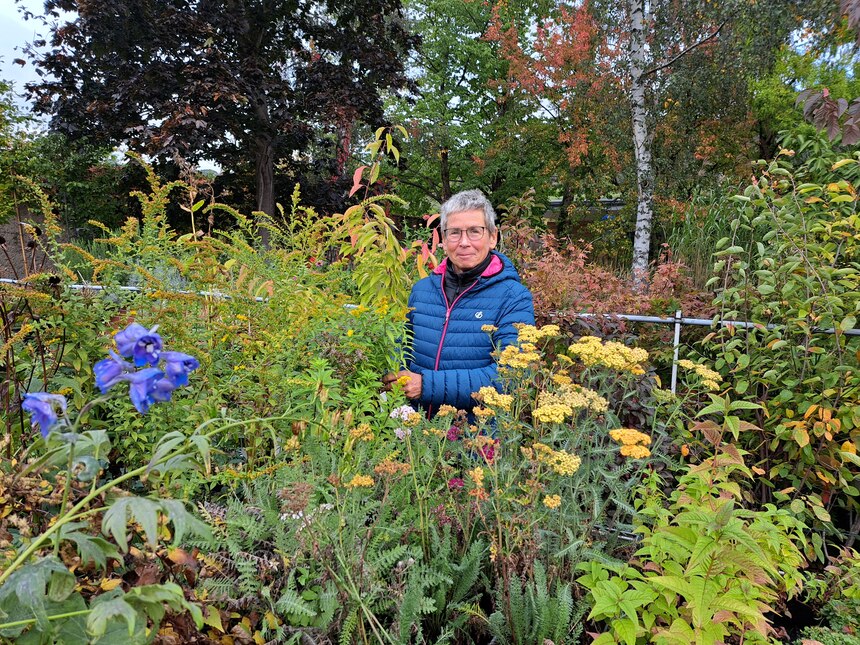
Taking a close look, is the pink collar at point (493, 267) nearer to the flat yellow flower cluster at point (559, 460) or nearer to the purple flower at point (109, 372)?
the flat yellow flower cluster at point (559, 460)

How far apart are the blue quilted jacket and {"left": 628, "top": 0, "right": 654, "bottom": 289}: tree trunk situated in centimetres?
559

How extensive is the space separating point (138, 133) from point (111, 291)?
6570mm

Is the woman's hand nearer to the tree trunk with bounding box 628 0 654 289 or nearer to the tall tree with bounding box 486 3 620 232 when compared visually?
the tree trunk with bounding box 628 0 654 289

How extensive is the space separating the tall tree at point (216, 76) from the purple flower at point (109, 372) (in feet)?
22.5

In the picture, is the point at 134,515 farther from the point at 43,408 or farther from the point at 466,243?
the point at 466,243

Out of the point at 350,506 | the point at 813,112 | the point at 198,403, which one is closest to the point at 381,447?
the point at 350,506

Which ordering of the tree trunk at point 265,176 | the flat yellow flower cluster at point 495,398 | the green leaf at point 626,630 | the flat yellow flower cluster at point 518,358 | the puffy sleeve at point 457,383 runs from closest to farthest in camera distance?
1. the green leaf at point 626,630
2. the flat yellow flower cluster at point 495,398
3. the flat yellow flower cluster at point 518,358
4. the puffy sleeve at point 457,383
5. the tree trunk at point 265,176

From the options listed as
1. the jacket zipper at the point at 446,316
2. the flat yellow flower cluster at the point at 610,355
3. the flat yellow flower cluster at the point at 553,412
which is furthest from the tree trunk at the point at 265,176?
the flat yellow flower cluster at the point at 553,412

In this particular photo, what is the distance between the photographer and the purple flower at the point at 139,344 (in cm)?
77

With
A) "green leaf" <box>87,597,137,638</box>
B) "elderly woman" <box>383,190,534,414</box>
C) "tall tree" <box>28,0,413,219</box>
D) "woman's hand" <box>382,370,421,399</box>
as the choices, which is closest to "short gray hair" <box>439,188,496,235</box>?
"elderly woman" <box>383,190,534,414</box>

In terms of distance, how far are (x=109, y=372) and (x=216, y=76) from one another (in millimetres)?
7889

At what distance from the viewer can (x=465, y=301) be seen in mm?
2619

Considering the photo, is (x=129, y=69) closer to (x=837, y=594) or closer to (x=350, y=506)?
(x=350, y=506)

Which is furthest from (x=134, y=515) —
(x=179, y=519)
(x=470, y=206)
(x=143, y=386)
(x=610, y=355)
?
(x=470, y=206)
